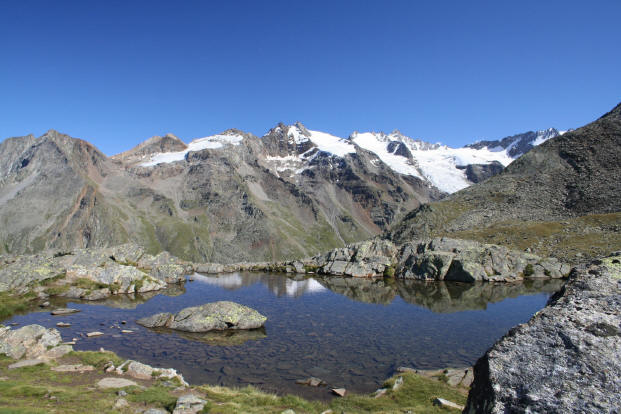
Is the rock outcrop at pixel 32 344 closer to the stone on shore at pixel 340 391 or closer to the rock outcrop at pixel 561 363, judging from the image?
the stone on shore at pixel 340 391

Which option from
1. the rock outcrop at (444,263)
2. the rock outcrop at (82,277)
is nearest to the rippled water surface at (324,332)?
the rock outcrop at (444,263)

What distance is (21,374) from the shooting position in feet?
83.0

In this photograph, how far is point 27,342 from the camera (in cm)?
3141

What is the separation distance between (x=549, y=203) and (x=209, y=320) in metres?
143

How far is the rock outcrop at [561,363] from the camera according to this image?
7.93 meters

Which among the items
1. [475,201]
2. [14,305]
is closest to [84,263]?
[14,305]

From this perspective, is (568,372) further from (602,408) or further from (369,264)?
(369,264)

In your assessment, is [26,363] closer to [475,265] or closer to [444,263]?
[444,263]

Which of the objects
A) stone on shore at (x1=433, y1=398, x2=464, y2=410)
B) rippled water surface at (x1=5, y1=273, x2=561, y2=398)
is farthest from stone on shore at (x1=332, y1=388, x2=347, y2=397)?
stone on shore at (x1=433, y1=398, x2=464, y2=410)

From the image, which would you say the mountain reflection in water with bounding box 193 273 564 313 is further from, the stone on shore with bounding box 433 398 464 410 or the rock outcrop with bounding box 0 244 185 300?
the stone on shore with bounding box 433 398 464 410

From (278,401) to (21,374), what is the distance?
1990 centimetres

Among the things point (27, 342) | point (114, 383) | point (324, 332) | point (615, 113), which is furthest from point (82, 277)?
point (615, 113)

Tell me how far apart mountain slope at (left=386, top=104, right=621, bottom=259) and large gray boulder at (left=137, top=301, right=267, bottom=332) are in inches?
3463

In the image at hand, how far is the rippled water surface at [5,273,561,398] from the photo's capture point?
32.4 m
